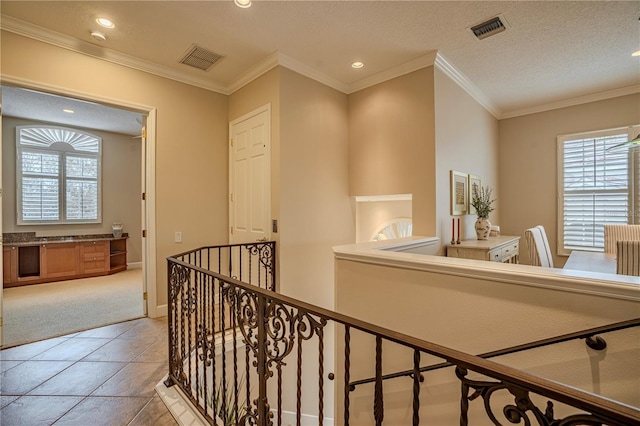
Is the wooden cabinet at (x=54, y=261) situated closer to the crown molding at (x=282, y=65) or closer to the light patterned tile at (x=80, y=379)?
the light patterned tile at (x=80, y=379)

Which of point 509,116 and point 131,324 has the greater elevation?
point 509,116

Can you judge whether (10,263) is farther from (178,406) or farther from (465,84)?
(465,84)

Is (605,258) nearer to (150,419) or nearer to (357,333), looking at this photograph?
(357,333)

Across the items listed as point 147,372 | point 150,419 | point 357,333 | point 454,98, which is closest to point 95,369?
point 147,372

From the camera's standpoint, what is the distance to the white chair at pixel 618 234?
320 cm

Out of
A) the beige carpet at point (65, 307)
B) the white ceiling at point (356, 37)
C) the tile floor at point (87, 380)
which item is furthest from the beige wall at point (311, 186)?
the beige carpet at point (65, 307)

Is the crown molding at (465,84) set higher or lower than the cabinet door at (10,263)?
higher

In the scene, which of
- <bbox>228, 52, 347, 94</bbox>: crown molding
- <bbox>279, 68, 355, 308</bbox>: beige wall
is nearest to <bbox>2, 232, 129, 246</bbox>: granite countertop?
<bbox>228, 52, 347, 94</bbox>: crown molding

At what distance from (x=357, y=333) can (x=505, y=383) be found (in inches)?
62.7

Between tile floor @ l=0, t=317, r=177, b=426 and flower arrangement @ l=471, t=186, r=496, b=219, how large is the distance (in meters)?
3.85

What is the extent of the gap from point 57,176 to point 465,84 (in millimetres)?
7621

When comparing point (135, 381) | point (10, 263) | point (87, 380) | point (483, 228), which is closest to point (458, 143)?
point (483, 228)

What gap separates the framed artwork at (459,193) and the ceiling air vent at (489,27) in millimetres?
1452

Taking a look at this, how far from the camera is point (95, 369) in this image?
2246 millimetres
